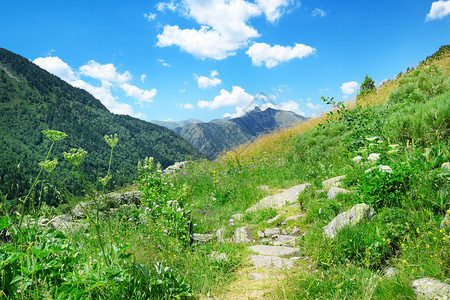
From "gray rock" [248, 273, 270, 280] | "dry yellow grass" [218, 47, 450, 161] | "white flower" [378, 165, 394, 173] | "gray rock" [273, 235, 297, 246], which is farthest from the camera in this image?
"dry yellow grass" [218, 47, 450, 161]

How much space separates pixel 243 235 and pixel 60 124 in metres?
175

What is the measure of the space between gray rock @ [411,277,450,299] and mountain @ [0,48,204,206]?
363ft

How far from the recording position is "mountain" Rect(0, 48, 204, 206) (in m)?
125

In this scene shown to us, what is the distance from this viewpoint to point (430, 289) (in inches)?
74.9

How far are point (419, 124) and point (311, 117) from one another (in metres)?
9.14

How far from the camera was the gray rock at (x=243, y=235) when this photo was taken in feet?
13.1

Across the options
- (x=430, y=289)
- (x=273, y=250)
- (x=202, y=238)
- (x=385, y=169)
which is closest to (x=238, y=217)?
(x=202, y=238)

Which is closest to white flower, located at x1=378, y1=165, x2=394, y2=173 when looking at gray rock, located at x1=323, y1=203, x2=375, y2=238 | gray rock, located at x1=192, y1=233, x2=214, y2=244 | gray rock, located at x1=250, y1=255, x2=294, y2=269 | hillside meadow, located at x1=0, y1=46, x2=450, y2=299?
hillside meadow, located at x1=0, y1=46, x2=450, y2=299

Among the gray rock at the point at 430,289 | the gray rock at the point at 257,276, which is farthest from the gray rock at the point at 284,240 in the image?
the gray rock at the point at 430,289

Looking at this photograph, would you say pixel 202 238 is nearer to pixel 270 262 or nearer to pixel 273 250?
pixel 273 250

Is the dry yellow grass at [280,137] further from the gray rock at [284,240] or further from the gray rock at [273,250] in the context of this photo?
the gray rock at [273,250]

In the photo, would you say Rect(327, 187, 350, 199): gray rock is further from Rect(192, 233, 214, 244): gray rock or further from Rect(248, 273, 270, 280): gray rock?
Rect(192, 233, 214, 244): gray rock

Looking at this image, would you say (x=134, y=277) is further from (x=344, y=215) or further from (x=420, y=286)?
(x=344, y=215)

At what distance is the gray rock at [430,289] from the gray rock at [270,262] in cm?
118
